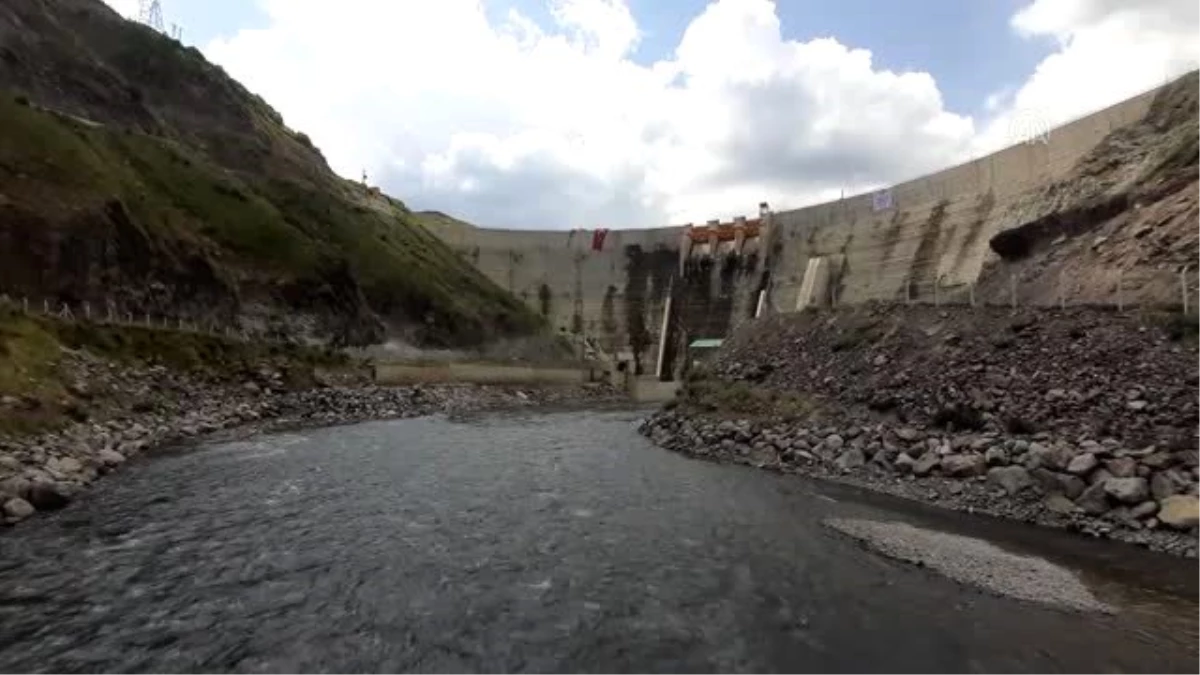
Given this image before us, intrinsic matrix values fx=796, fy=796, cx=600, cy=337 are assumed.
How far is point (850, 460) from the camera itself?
24.6 meters

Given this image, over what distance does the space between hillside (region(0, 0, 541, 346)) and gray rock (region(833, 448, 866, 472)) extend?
1672 inches

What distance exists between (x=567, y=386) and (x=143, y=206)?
1527 inches

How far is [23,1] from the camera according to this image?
3396 inches

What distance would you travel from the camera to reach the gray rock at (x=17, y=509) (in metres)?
17.5

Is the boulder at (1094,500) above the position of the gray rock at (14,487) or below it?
above

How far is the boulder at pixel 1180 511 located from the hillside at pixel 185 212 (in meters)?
50.0

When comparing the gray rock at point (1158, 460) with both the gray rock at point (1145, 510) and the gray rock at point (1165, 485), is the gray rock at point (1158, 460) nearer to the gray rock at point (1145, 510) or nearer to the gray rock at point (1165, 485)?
the gray rock at point (1165, 485)

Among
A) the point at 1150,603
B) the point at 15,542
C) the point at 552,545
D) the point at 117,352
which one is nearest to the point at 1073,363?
the point at 1150,603

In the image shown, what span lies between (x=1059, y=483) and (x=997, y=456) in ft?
6.37

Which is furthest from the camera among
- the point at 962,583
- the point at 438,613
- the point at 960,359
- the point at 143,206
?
the point at 143,206

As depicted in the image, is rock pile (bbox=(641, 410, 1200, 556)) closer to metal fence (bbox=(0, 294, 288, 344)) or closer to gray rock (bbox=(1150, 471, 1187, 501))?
gray rock (bbox=(1150, 471, 1187, 501))

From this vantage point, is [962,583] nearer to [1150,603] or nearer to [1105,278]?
[1150,603]

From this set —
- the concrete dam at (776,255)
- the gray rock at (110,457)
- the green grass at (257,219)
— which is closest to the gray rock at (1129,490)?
the gray rock at (110,457)

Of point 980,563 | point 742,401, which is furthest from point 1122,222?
point 980,563
